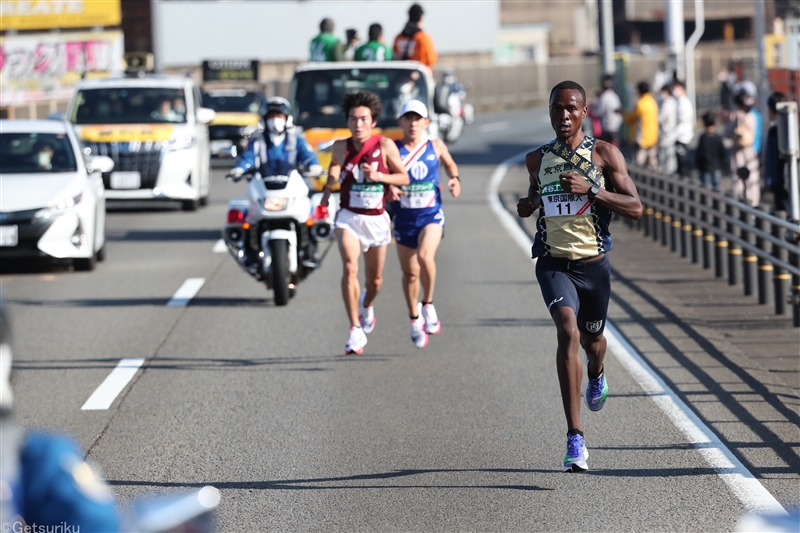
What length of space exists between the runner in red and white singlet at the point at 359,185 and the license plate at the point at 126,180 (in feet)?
36.2

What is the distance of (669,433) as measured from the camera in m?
7.85

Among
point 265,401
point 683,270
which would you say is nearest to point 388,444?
point 265,401

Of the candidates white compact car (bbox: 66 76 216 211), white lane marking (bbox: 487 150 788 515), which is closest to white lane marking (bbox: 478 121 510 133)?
white compact car (bbox: 66 76 216 211)

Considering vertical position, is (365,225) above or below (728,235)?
above

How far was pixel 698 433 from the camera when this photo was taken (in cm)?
784

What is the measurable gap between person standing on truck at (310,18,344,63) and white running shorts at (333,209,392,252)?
9.42 metres

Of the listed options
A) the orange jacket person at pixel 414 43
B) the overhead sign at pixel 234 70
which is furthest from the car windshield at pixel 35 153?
the overhead sign at pixel 234 70

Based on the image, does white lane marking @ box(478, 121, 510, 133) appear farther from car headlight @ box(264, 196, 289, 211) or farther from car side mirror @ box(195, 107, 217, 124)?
car headlight @ box(264, 196, 289, 211)

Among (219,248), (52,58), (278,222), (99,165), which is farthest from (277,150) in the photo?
(52,58)

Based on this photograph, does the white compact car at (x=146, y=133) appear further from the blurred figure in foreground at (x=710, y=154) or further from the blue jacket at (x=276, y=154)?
the blue jacket at (x=276, y=154)

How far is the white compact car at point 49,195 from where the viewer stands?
15.1 m

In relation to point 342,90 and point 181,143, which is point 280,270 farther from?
point 181,143

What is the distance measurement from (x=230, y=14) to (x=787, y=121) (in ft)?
160

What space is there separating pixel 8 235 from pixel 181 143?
618cm
